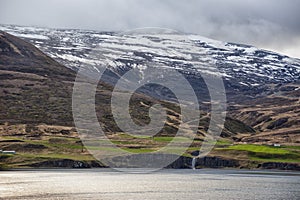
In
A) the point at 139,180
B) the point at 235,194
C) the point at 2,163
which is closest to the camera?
the point at 235,194

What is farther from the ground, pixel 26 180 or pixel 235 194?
pixel 235 194

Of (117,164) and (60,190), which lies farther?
(117,164)

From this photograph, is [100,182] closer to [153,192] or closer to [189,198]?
[153,192]

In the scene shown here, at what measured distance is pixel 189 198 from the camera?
96.8 m

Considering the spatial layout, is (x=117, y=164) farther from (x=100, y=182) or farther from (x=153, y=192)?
(x=153, y=192)

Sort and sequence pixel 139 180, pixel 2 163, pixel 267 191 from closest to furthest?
pixel 267 191 < pixel 139 180 < pixel 2 163

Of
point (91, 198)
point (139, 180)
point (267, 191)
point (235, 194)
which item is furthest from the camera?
point (139, 180)

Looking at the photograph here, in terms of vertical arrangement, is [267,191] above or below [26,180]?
above

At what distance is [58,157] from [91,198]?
88.4 meters

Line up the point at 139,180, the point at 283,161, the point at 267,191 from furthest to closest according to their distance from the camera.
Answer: the point at 283,161 → the point at 139,180 → the point at 267,191

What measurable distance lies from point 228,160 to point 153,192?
317 feet

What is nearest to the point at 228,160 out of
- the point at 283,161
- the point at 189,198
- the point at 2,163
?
the point at 283,161

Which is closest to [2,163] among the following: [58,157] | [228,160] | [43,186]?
[58,157]

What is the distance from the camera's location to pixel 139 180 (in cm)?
13488
